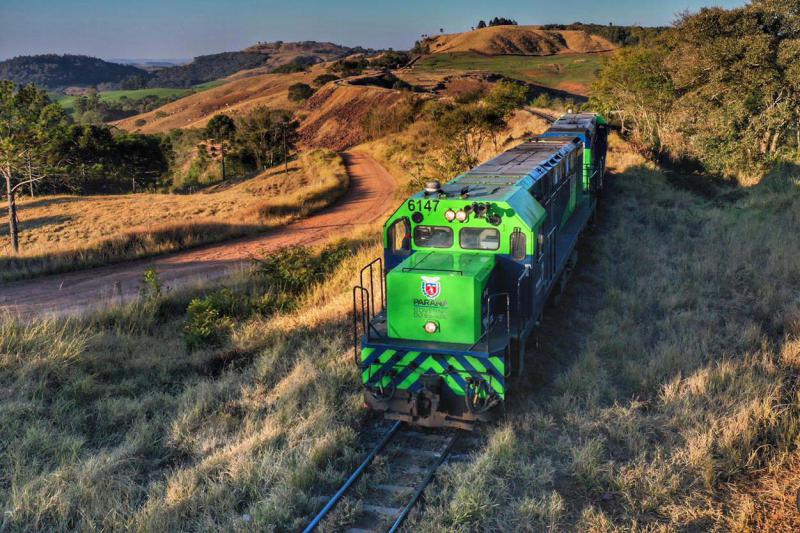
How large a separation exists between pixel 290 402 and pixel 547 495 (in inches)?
171

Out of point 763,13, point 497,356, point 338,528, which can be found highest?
point 763,13

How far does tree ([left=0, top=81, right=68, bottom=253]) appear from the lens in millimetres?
25531

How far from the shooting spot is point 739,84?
29.7 metres

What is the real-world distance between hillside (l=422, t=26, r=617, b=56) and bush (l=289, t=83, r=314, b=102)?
48.5 meters

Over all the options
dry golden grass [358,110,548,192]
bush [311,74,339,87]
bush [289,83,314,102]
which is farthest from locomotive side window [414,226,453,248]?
bush [311,74,339,87]

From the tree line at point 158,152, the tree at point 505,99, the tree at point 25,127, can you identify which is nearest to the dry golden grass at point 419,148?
the tree at point 505,99

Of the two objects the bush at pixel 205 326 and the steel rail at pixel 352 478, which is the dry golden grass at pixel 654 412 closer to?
the steel rail at pixel 352 478

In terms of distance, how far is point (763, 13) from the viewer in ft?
96.6

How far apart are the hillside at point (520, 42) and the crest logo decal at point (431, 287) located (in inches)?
5337

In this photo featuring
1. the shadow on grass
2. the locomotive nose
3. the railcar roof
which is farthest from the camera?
the shadow on grass

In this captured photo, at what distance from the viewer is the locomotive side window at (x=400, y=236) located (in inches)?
407

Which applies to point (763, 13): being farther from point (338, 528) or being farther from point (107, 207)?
point (107, 207)

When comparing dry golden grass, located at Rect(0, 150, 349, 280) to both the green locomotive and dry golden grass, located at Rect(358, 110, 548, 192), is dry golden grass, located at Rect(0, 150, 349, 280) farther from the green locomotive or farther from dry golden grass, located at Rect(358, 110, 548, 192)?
the green locomotive

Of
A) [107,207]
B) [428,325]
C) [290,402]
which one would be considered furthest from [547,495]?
[107,207]
